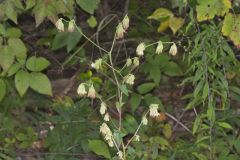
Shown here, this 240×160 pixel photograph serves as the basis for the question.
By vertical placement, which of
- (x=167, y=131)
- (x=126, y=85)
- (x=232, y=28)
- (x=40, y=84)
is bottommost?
(x=167, y=131)

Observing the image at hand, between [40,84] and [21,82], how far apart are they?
83mm

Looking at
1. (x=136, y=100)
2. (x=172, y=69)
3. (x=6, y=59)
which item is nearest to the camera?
(x=6, y=59)

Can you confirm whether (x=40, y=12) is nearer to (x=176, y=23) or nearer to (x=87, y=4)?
(x=87, y=4)

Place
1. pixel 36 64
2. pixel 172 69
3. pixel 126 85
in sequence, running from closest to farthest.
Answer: pixel 36 64
pixel 126 85
pixel 172 69

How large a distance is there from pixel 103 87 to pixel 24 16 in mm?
1069

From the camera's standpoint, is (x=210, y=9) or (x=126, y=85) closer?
(x=210, y=9)

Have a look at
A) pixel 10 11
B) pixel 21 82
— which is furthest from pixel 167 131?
pixel 10 11

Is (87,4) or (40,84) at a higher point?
(87,4)

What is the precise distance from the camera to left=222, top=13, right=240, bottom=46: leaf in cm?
218

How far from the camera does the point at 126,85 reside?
2.64 m

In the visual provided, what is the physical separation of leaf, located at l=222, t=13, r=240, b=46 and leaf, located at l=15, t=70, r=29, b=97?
0.87 metres

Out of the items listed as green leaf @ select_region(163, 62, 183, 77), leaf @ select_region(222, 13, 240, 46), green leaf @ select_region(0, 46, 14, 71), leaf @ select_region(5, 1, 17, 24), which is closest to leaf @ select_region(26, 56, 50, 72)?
green leaf @ select_region(0, 46, 14, 71)

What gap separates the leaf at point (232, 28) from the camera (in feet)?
7.16

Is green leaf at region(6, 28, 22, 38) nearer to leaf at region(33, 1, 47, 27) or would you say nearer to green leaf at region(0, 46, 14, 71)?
green leaf at region(0, 46, 14, 71)
